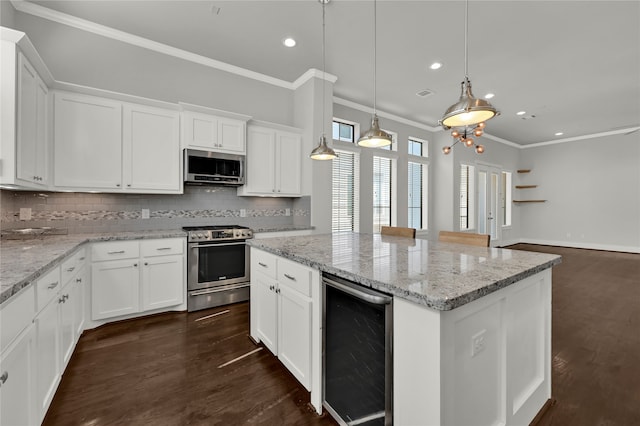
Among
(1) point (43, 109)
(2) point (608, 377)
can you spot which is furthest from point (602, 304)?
(1) point (43, 109)

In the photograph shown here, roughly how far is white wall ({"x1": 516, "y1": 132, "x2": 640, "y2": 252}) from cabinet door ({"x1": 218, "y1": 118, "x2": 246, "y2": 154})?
30.8 feet

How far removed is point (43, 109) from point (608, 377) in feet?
16.5

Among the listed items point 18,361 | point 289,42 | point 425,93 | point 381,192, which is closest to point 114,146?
point 289,42

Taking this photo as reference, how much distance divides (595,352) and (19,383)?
3.82 meters

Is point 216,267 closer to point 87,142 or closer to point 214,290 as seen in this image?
point 214,290

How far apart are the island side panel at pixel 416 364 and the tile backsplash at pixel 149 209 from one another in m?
3.23

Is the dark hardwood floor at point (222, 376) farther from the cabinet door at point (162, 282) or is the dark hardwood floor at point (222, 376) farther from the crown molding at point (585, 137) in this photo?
the crown molding at point (585, 137)

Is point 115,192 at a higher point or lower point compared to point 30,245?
higher

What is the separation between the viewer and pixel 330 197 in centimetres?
439

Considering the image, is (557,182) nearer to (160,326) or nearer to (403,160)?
(403,160)

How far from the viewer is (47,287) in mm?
1607

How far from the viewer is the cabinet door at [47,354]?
4.80ft

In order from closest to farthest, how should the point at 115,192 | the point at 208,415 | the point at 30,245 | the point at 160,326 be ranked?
the point at 208,415 < the point at 30,245 < the point at 160,326 < the point at 115,192

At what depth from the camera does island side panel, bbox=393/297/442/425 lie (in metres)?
1.03
